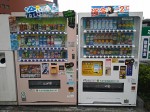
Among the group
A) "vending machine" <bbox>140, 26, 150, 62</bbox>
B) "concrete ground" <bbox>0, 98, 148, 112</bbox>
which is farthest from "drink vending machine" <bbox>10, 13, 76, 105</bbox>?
"vending machine" <bbox>140, 26, 150, 62</bbox>

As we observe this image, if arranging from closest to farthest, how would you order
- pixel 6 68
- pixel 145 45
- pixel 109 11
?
pixel 109 11 → pixel 6 68 → pixel 145 45

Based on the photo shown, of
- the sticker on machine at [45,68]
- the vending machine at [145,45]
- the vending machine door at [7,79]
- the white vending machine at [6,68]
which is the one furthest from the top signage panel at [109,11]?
the vending machine door at [7,79]

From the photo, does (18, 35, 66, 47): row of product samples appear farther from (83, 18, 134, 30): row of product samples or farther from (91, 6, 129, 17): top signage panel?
(91, 6, 129, 17): top signage panel

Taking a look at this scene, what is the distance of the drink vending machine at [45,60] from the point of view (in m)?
3.86

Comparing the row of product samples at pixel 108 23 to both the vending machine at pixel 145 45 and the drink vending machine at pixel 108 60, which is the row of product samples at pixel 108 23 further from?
the vending machine at pixel 145 45

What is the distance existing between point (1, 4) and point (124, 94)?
14.0 metres

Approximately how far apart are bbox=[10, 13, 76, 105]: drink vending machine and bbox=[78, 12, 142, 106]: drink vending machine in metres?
0.27

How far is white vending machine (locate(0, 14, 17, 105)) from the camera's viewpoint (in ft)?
12.5

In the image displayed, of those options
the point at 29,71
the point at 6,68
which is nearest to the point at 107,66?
the point at 29,71

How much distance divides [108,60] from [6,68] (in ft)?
7.80

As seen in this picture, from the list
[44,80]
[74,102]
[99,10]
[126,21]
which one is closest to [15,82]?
[44,80]

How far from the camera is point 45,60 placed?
394cm

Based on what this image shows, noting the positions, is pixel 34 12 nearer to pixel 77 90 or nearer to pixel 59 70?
pixel 59 70

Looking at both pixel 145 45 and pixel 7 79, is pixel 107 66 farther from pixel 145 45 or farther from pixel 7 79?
pixel 7 79
